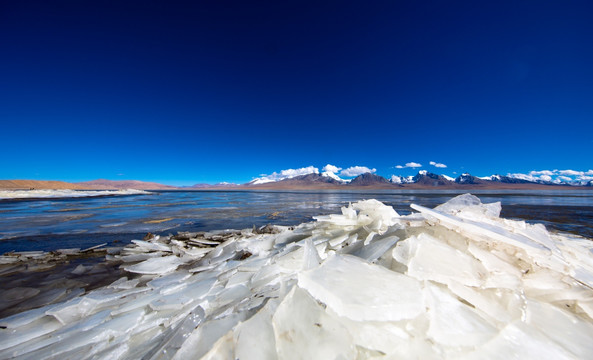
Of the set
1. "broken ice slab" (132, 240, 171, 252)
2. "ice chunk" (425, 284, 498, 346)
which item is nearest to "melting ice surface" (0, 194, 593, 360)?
"ice chunk" (425, 284, 498, 346)

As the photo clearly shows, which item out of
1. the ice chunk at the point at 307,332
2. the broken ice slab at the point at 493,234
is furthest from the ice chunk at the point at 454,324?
the broken ice slab at the point at 493,234

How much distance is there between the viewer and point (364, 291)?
0.99 m

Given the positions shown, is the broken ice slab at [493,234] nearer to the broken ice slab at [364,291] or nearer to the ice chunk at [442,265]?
the ice chunk at [442,265]

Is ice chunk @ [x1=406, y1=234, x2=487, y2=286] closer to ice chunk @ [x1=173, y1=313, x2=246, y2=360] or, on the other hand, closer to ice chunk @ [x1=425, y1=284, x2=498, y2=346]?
ice chunk @ [x1=425, y1=284, x2=498, y2=346]

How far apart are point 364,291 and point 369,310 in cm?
10

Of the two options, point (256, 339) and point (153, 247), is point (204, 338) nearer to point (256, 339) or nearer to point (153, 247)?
point (256, 339)

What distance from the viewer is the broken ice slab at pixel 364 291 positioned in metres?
0.90

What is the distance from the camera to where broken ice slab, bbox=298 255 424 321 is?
0.90m

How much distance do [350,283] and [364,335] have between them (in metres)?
0.21

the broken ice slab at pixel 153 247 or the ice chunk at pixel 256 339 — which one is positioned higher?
the ice chunk at pixel 256 339

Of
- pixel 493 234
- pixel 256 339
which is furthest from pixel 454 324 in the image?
pixel 493 234

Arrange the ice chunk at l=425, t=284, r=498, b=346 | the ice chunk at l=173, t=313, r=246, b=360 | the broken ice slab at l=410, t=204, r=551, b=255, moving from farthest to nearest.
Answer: the broken ice slab at l=410, t=204, r=551, b=255 → the ice chunk at l=173, t=313, r=246, b=360 → the ice chunk at l=425, t=284, r=498, b=346

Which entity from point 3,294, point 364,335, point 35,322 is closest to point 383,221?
point 364,335

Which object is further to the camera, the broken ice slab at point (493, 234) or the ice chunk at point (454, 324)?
the broken ice slab at point (493, 234)
